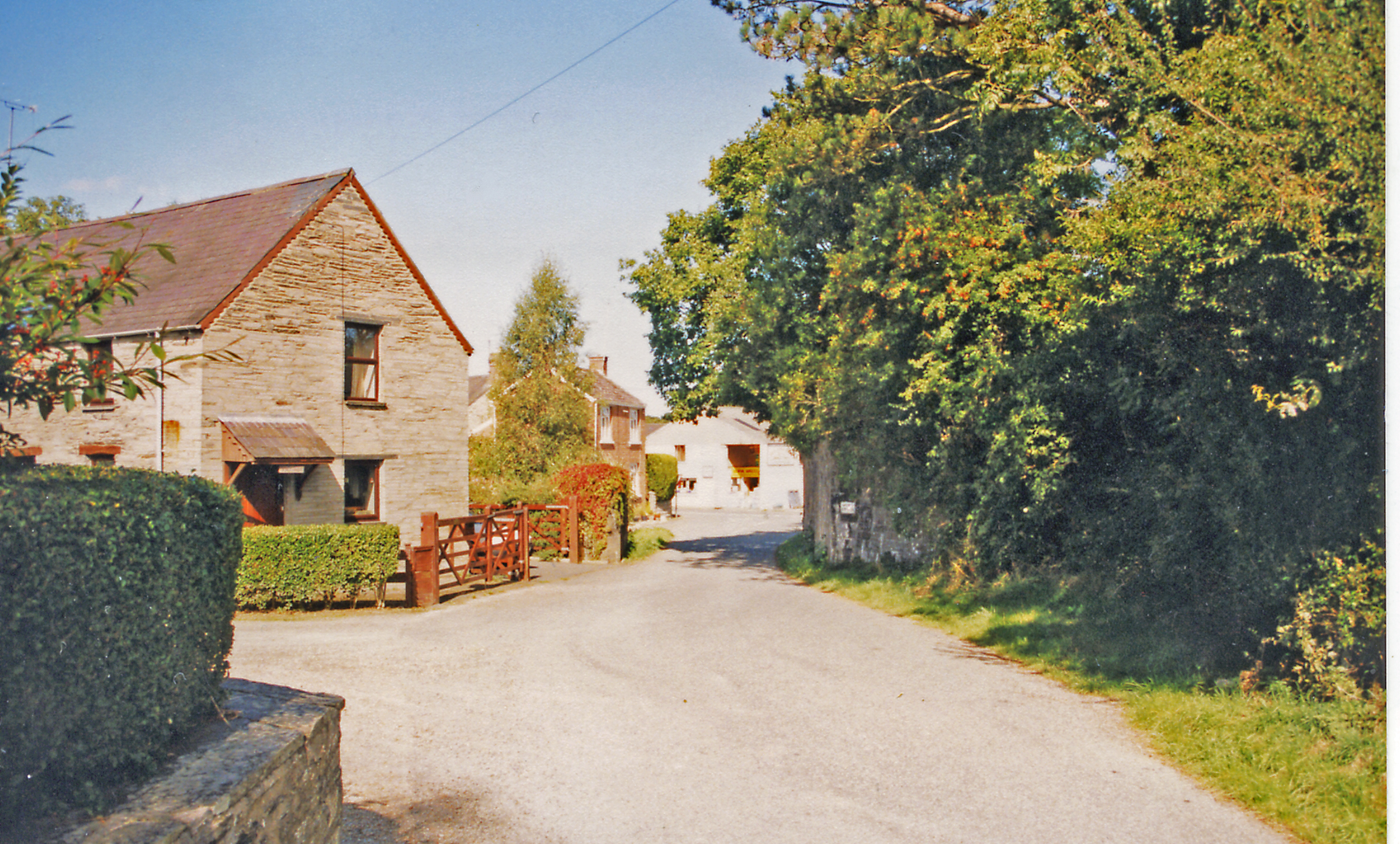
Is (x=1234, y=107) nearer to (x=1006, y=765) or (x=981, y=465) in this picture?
(x=1006, y=765)

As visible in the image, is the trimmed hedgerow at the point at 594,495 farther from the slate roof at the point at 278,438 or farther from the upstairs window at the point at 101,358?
the upstairs window at the point at 101,358

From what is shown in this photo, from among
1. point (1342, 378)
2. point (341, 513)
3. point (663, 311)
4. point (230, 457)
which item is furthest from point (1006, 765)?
point (663, 311)

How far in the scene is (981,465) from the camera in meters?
11.9

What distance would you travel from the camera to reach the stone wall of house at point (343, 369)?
633 inches

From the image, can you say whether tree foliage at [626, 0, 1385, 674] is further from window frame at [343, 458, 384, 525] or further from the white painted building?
the white painted building

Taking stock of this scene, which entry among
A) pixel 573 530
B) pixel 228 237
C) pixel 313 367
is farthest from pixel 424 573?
pixel 573 530

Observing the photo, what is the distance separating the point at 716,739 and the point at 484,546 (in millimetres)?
11886

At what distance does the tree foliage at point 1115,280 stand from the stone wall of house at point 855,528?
2683 mm

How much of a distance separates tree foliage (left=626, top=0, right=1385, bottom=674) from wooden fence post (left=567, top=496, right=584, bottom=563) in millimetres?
8630

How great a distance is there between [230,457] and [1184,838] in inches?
591

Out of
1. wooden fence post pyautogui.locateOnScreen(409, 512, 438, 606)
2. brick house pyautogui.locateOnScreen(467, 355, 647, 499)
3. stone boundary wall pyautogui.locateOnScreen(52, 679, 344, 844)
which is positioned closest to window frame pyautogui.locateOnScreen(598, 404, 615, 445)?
brick house pyautogui.locateOnScreen(467, 355, 647, 499)

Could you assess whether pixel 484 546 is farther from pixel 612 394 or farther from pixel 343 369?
pixel 612 394

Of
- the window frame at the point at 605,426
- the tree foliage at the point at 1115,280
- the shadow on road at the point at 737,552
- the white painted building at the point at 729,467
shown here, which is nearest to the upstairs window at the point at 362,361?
the tree foliage at the point at 1115,280

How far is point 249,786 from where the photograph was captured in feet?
13.3
